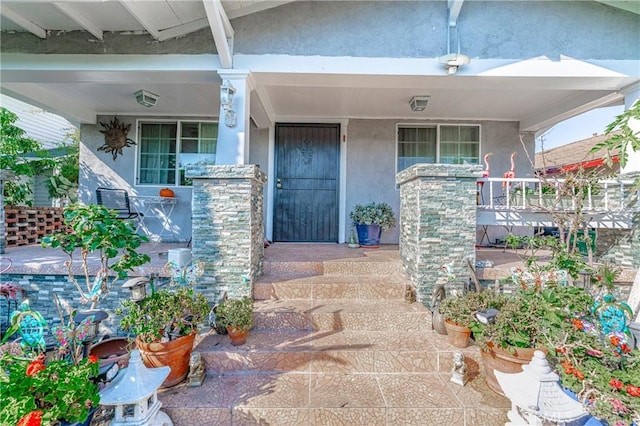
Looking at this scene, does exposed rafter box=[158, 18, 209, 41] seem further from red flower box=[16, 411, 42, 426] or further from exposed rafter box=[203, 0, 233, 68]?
red flower box=[16, 411, 42, 426]

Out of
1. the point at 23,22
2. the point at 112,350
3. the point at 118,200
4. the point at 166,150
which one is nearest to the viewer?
the point at 112,350

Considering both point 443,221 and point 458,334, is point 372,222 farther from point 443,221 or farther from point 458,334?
point 458,334

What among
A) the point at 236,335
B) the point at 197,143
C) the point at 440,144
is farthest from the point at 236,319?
the point at 440,144

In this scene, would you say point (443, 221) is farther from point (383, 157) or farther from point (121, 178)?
point (121, 178)

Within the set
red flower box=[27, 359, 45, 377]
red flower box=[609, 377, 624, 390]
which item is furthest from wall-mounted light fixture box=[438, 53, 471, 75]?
red flower box=[27, 359, 45, 377]

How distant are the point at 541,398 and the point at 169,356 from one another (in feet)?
7.47

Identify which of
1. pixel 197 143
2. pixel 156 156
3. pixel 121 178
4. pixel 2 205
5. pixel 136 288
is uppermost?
pixel 197 143

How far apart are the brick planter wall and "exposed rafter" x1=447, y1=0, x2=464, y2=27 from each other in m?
6.32

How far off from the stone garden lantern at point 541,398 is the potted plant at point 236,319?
180cm

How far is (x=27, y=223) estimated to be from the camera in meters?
4.66

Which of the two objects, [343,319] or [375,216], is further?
[375,216]

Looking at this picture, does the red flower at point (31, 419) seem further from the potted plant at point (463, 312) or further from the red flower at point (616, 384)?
the red flower at point (616, 384)

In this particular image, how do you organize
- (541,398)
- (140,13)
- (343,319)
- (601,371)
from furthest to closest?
(140,13) < (343,319) < (601,371) < (541,398)

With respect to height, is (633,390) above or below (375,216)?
below
